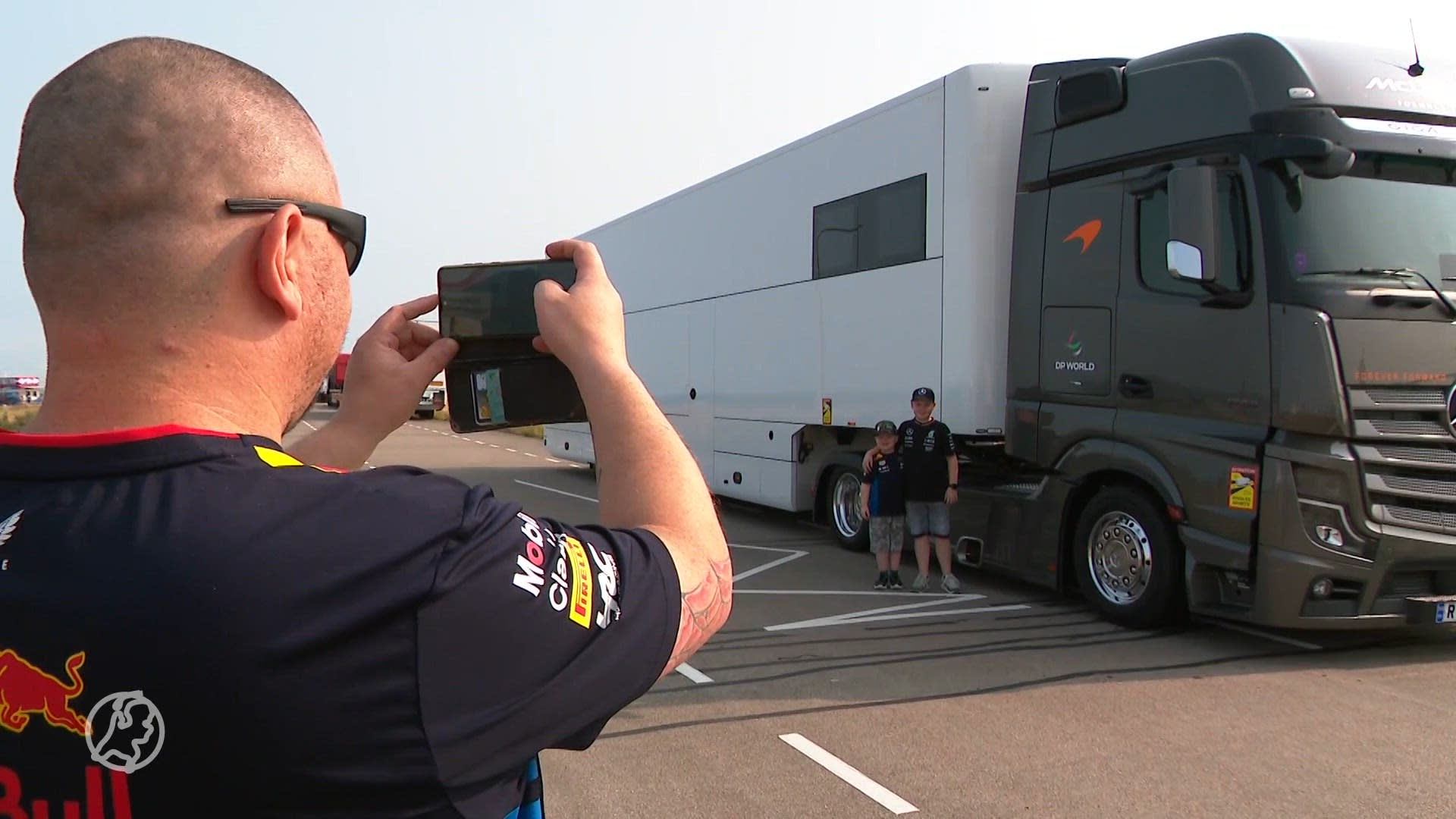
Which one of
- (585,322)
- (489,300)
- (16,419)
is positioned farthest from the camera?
(16,419)

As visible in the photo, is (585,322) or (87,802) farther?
(585,322)

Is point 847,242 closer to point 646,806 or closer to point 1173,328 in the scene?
point 1173,328

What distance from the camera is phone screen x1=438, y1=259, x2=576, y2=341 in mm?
1543

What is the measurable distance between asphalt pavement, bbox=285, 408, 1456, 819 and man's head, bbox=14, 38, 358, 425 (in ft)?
8.94

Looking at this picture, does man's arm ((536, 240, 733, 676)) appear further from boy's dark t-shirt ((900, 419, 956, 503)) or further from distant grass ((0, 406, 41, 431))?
A: boy's dark t-shirt ((900, 419, 956, 503))

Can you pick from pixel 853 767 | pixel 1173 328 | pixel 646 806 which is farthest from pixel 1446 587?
pixel 646 806

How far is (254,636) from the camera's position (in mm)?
921

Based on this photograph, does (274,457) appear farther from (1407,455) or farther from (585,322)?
(1407,455)

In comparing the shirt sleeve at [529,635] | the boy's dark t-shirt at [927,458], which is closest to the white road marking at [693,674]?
the boy's dark t-shirt at [927,458]

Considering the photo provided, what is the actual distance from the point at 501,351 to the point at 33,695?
767 mm

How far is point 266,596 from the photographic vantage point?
929mm

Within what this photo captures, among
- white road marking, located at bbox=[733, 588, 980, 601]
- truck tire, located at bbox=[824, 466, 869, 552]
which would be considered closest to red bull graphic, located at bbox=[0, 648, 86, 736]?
white road marking, located at bbox=[733, 588, 980, 601]

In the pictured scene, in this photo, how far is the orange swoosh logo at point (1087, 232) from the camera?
299 inches

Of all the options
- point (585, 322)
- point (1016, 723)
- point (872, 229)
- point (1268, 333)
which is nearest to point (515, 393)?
point (585, 322)
